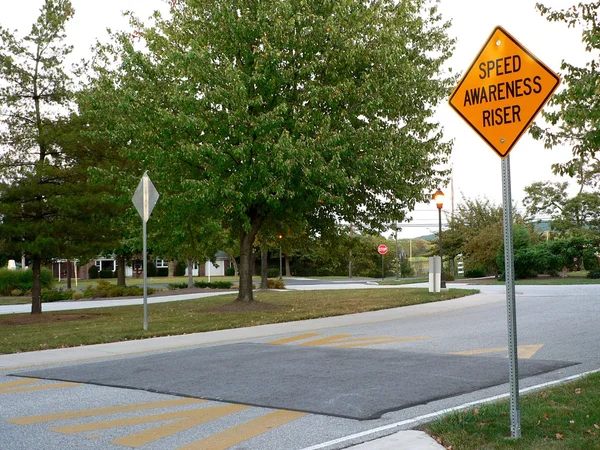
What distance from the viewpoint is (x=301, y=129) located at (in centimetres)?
1775

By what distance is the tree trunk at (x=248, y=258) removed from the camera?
70.2ft

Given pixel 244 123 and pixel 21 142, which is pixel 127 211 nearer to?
pixel 21 142

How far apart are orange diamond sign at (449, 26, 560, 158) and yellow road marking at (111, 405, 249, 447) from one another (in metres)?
3.90

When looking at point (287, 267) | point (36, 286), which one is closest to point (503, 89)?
point (36, 286)

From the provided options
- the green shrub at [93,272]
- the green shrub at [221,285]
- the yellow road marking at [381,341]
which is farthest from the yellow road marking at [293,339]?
the green shrub at [93,272]

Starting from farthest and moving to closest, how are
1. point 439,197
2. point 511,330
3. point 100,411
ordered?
point 439,197 < point 100,411 < point 511,330

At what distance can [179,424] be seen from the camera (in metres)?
6.64

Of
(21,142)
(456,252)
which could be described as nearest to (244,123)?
(21,142)

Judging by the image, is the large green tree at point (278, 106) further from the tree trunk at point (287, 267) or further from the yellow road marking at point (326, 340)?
the tree trunk at point (287, 267)

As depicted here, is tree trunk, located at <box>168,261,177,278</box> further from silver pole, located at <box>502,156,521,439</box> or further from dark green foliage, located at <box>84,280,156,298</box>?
silver pole, located at <box>502,156,521,439</box>

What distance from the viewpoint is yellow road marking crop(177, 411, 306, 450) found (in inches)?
232

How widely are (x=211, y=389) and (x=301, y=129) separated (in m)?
10.6

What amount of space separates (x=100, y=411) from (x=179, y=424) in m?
1.17

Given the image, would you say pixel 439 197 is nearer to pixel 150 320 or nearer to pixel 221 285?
pixel 150 320
